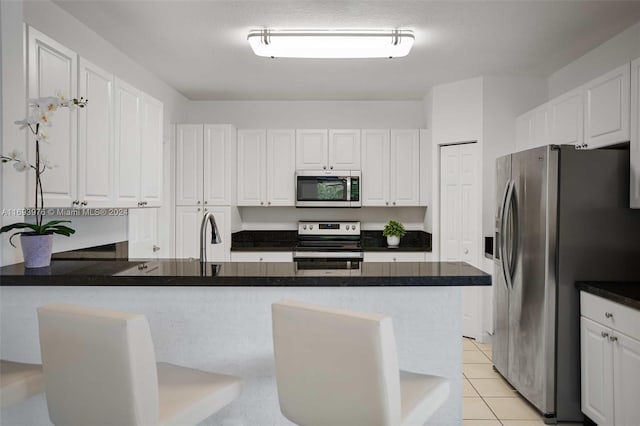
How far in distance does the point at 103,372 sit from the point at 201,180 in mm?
A: 3667

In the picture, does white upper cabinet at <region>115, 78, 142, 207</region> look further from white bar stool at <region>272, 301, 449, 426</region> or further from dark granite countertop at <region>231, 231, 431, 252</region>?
dark granite countertop at <region>231, 231, 431, 252</region>

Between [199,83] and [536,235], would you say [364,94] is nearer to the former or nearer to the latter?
[199,83]

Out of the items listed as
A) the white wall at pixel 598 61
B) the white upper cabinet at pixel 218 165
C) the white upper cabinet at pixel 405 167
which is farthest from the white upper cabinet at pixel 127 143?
the white wall at pixel 598 61

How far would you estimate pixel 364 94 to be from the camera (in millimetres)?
4965

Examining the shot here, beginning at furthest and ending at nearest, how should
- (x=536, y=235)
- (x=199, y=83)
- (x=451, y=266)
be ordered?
1. (x=199, y=83)
2. (x=536, y=235)
3. (x=451, y=266)

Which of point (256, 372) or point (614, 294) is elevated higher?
point (614, 294)

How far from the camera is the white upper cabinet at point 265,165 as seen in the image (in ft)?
16.4

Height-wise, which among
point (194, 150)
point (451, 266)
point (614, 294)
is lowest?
point (614, 294)

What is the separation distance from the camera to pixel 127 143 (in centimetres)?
276

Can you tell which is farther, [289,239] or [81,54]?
[289,239]

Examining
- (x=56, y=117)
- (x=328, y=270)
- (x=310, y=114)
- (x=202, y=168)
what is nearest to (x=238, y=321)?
(x=328, y=270)

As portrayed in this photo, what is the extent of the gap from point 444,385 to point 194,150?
3891 millimetres

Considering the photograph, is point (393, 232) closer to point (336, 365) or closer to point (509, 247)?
point (509, 247)

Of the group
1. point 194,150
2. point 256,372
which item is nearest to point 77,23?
point 194,150
